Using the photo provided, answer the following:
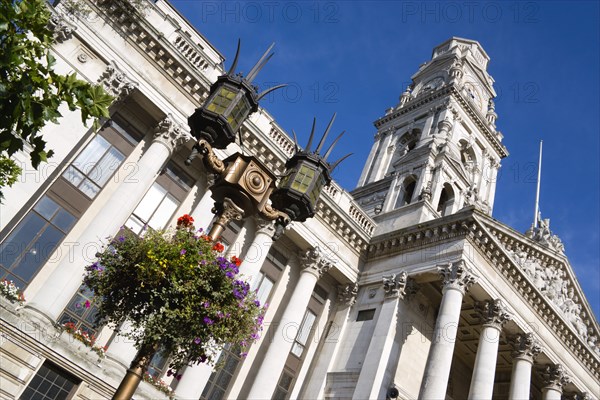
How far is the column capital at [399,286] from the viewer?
24.1 metres

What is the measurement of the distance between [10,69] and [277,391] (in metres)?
19.5

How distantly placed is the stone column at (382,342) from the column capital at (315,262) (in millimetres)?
3181

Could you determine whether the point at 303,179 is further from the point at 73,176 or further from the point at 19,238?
the point at 73,176

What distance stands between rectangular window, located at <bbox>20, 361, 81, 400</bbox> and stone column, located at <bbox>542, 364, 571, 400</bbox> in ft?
77.4

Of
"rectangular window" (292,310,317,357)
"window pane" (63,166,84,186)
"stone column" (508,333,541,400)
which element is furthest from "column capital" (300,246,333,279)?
"window pane" (63,166,84,186)

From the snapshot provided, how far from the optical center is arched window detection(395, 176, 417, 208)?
31.3 m

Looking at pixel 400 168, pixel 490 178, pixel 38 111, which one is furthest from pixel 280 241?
pixel 490 178

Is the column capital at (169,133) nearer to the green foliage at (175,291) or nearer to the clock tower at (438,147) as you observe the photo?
the green foliage at (175,291)

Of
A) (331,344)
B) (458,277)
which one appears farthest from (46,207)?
(458,277)

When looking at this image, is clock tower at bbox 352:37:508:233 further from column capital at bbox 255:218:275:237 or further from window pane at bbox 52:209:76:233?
window pane at bbox 52:209:76:233

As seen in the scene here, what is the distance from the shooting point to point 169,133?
69.1 feet

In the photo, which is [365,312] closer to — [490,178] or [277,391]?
[277,391]

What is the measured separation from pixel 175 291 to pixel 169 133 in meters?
13.5

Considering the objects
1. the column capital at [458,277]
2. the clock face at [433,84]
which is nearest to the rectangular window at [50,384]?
the column capital at [458,277]
